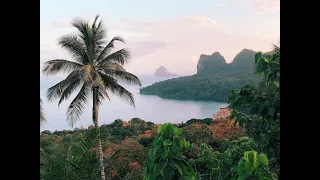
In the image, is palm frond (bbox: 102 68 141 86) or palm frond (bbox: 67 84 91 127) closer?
palm frond (bbox: 67 84 91 127)

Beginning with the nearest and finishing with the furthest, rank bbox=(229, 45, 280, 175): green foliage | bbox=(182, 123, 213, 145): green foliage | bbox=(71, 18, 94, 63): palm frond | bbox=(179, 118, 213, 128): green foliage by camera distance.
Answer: bbox=(229, 45, 280, 175): green foliage < bbox=(71, 18, 94, 63): palm frond < bbox=(182, 123, 213, 145): green foliage < bbox=(179, 118, 213, 128): green foliage

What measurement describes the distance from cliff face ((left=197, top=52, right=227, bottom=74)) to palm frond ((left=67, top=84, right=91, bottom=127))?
817 cm

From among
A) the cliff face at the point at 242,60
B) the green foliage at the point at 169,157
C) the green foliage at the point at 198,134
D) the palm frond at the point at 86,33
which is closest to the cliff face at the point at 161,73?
the cliff face at the point at 242,60

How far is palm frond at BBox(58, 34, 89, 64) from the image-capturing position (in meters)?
7.71

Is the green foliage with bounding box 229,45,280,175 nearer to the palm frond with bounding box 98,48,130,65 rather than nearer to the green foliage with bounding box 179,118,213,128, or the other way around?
the palm frond with bounding box 98,48,130,65

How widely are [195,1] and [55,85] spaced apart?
378 inches

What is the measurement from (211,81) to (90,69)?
6460 mm

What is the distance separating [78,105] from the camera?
294 inches

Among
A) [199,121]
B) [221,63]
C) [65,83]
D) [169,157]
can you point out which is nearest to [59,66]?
[65,83]

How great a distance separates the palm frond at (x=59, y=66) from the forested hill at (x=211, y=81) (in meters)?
5.62

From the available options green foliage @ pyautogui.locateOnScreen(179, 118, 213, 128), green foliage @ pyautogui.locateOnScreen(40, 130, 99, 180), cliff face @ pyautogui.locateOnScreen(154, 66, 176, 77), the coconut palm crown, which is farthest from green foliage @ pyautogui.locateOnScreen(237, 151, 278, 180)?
cliff face @ pyautogui.locateOnScreen(154, 66, 176, 77)

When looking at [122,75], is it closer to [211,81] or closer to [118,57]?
[118,57]
